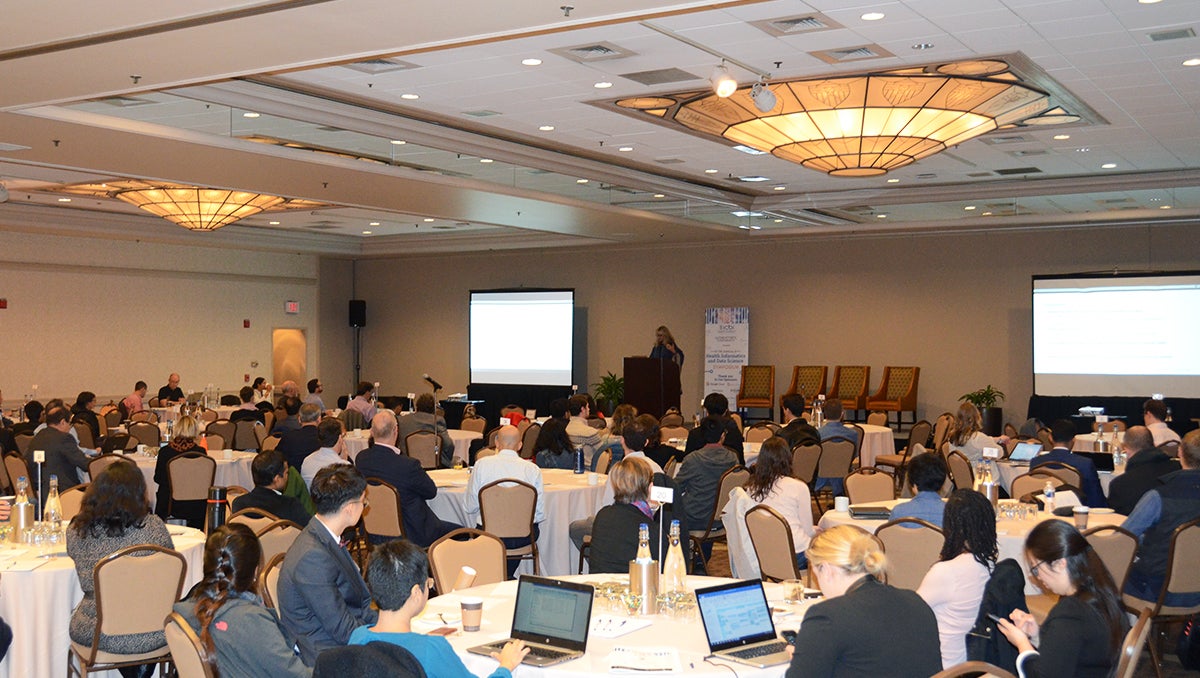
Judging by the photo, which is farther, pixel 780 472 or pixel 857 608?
pixel 780 472

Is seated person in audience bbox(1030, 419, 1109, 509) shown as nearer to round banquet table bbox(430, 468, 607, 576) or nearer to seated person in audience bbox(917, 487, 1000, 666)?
round banquet table bbox(430, 468, 607, 576)

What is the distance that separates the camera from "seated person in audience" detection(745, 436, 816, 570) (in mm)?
6859

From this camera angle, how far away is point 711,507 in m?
8.69

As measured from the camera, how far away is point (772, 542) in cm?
643

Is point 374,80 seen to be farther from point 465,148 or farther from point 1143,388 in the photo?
point 1143,388

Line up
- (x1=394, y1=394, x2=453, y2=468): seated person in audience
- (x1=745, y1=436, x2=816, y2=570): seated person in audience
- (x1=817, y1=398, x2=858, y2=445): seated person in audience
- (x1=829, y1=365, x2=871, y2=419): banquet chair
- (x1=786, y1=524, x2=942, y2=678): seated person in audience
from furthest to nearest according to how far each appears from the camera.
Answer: (x1=829, y1=365, x2=871, y2=419): banquet chair → (x1=394, y1=394, x2=453, y2=468): seated person in audience → (x1=817, y1=398, x2=858, y2=445): seated person in audience → (x1=745, y1=436, x2=816, y2=570): seated person in audience → (x1=786, y1=524, x2=942, y2=678): seated person in audience

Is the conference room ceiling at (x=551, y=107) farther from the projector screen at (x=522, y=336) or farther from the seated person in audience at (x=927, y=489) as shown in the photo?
the projector screen at (x=522, y=336)

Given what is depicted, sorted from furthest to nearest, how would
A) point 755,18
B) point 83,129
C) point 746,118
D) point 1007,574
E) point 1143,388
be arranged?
point 1143,388
point 746,118
point 83,129
point 755,18
point 1007,574

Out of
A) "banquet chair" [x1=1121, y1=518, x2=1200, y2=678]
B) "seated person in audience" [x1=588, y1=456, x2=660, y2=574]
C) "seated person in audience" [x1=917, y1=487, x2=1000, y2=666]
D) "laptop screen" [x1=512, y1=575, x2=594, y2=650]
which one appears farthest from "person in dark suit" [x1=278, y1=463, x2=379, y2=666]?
"banquet chair" [x1=1121, y1=518, x2=1200, y2=678]

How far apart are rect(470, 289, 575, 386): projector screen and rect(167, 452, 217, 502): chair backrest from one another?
41.6ft

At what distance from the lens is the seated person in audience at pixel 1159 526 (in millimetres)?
6355

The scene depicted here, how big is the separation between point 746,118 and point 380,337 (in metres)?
16.7

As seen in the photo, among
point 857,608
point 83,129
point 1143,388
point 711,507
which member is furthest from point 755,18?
point 1143,388

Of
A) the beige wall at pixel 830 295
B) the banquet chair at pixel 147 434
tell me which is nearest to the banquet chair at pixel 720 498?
the banquet chair at pixel 147 434
